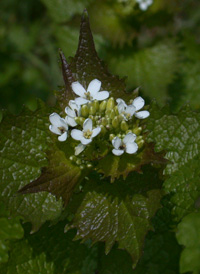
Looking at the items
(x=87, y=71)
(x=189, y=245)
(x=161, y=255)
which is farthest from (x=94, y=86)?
(x=189, y=245)

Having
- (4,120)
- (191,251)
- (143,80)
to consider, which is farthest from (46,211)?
(143,80)

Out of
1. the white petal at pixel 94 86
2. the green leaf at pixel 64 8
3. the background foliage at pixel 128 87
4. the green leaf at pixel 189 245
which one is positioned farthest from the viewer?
the green leaf at pixel 64 8

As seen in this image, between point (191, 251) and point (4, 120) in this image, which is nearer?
point (4, 120)

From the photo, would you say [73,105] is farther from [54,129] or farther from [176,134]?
[176,134]

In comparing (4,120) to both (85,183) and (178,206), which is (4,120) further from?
(178,206)

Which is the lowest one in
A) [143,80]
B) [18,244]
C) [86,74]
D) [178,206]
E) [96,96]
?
[18,244]

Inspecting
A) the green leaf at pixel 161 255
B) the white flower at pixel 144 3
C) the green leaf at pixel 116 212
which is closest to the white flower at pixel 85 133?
the green leaf at pixel 116 212

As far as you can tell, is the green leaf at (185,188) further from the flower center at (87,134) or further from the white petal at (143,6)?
the white petal at (143,6)
